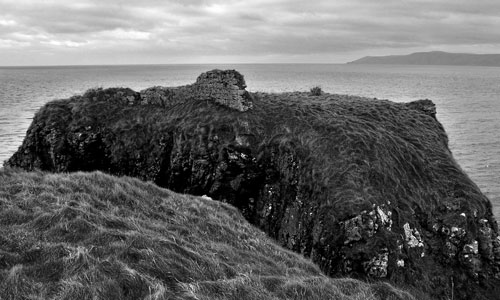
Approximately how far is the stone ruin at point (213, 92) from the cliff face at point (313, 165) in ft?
0.27

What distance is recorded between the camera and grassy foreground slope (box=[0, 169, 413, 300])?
952 cm

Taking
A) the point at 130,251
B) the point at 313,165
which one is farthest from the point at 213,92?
the point at 130,251

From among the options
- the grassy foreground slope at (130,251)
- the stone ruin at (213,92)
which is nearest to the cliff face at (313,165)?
the stone ruin at (213,92)

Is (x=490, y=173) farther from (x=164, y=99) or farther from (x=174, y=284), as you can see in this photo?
(x=174, y=284)

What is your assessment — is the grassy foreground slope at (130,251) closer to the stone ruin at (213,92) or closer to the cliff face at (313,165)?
the cliff face at (313,165)

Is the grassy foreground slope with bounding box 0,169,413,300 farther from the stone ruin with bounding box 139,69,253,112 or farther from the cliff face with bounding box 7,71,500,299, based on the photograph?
the stone ruin with bounding box 139,69,253,112

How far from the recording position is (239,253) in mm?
14109

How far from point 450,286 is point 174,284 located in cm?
1342

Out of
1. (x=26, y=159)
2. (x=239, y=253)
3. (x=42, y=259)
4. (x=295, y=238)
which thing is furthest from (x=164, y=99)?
(x=42, y=259)

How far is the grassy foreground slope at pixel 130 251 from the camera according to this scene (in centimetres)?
952

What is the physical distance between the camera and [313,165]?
71.2 ft

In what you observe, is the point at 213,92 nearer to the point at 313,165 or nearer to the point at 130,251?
the point at 313,165

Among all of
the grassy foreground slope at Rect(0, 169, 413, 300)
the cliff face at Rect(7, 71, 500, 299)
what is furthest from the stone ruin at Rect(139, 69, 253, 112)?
the grassy foreground slope at Rect(0, 169, 413, 300)

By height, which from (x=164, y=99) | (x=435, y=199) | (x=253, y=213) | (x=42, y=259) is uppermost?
(x=164, y=99)
